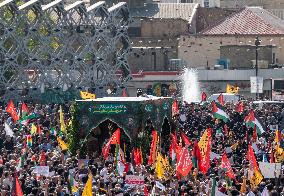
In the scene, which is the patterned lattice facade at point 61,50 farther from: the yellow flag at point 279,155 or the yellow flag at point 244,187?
the yellow flag at point 244,187

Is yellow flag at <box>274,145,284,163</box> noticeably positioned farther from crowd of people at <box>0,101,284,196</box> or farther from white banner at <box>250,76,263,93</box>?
white banner at <box>250,76,263,93</box>

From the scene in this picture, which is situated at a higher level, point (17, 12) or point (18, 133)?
point (17, 12)

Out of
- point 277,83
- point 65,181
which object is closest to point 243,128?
point 65,181

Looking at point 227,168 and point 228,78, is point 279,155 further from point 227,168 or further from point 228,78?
point 228,78

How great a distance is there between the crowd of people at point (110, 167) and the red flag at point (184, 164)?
0.21 m

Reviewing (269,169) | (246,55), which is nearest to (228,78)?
(246,55)

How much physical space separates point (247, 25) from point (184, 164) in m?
64.3

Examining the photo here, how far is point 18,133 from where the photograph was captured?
45375mm

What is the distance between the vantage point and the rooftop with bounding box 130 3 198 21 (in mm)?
102688

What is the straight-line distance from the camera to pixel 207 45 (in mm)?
94500

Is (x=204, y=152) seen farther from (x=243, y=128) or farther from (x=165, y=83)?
(x=165, y=83)

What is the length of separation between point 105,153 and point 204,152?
354cm

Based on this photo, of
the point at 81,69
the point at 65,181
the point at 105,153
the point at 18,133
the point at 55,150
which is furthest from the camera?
the point at 81,69

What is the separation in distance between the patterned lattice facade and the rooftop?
19.3 meters
